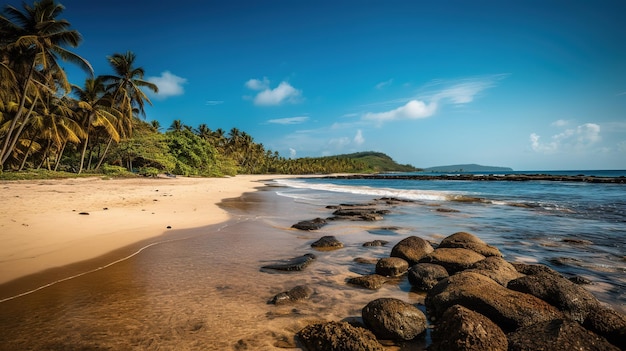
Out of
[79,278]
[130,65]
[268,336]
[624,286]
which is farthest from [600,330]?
[130,65]

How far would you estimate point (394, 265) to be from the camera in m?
5.84

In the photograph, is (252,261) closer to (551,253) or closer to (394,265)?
(394,265)

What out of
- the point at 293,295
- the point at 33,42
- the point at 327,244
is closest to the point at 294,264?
the point at 293,295

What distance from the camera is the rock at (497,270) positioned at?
Result: 15.8ft

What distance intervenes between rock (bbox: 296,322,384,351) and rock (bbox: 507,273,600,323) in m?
2.56

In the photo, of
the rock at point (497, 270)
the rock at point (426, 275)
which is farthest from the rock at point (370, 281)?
the rock at point (497, 270)

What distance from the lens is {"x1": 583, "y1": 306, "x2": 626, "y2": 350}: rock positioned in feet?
10.4

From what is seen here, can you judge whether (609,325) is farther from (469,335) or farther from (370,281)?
(370,281)

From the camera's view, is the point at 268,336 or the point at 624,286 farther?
the point at 624,286

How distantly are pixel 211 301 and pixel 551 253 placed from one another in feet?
27.7

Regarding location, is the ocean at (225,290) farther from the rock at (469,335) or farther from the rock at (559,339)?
the rock at (559,339)

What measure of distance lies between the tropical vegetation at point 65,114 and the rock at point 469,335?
3037 centimetres

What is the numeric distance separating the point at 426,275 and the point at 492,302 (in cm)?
162

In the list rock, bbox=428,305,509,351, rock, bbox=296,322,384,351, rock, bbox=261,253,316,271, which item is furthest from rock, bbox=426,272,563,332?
rock, bbox=261,253,316,271
